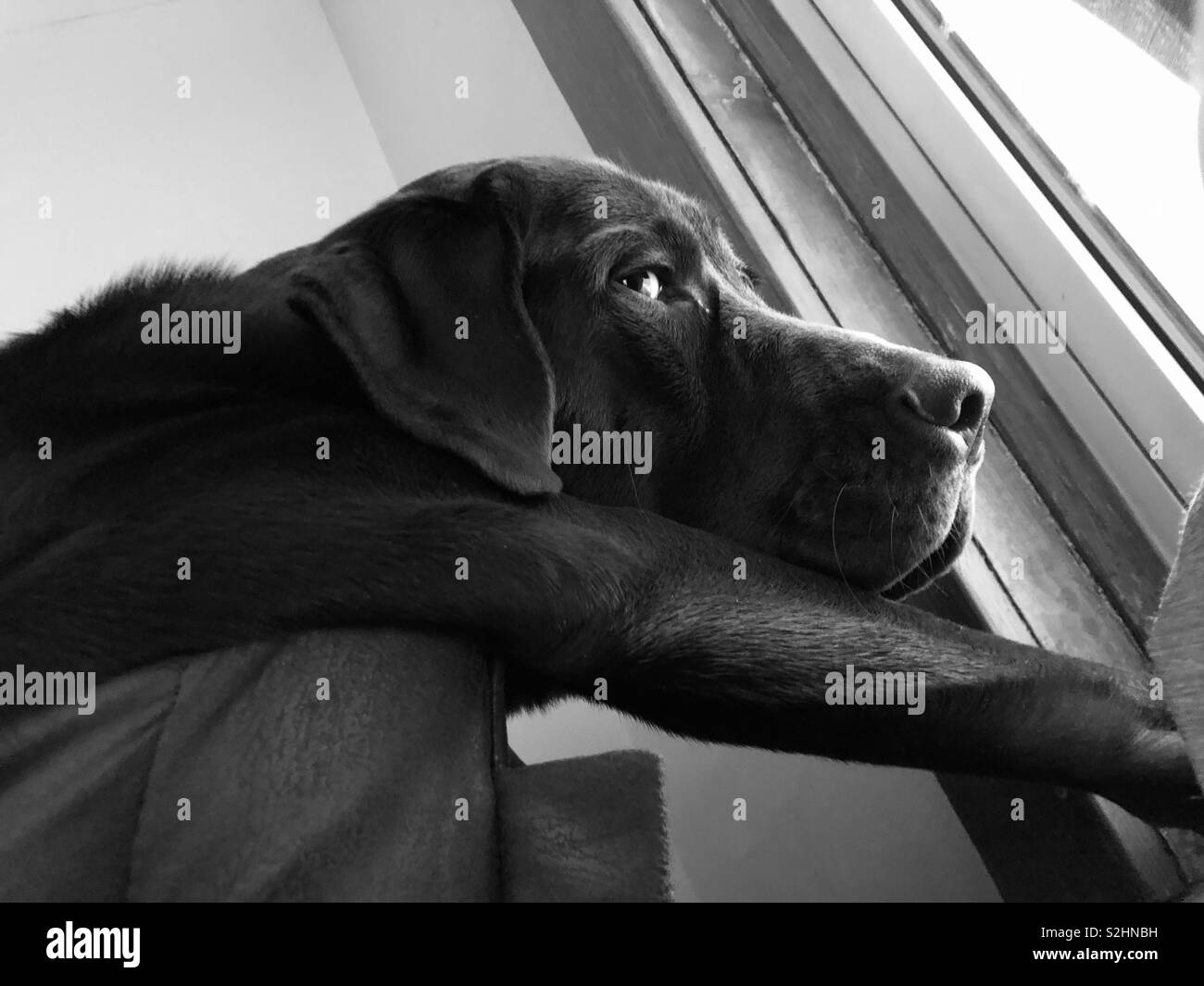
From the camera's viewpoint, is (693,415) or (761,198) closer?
(693,415)

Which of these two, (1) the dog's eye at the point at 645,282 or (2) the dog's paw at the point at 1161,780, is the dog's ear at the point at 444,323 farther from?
(2) the dog's paw at the point at 1161,780

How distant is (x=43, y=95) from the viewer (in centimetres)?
157

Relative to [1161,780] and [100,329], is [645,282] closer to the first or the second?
[100,329]

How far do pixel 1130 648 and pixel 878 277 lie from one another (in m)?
0.46

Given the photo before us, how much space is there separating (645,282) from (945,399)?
26cm

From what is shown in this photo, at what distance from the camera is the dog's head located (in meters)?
0.83

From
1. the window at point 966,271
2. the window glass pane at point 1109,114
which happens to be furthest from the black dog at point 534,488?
the window glass pane at point 1109,114

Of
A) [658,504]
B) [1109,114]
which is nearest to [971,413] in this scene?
[658,504]

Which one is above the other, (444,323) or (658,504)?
(444,323)

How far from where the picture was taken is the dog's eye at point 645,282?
0.98m

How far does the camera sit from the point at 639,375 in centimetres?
93
